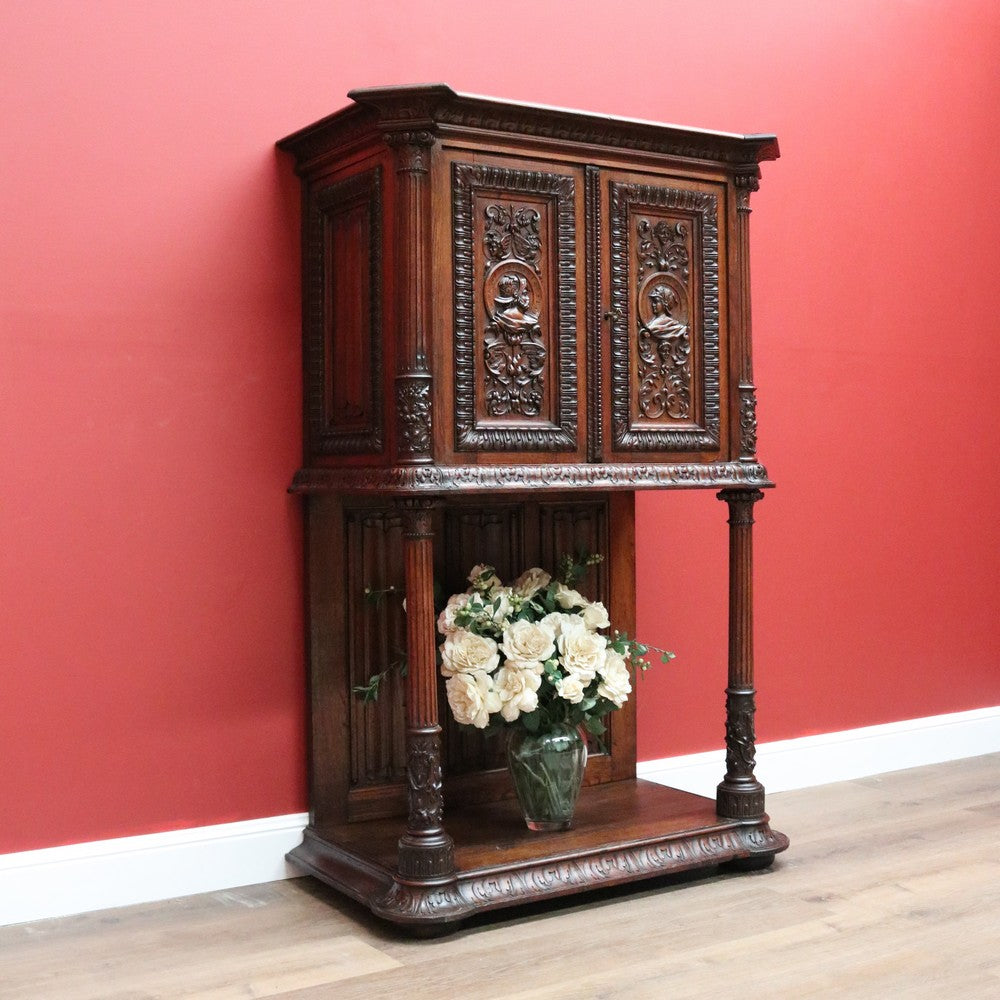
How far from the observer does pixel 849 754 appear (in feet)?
13.6

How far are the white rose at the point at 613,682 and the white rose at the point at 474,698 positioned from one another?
0.27 meters

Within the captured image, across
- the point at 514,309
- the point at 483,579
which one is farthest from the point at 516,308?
the point at 483,579

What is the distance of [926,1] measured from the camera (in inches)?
169

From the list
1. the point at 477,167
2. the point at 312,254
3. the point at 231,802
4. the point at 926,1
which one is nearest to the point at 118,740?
the point at 231,802

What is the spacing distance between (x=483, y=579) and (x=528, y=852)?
0.65 metres

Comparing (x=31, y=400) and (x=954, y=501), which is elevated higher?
(x=31, y=400)

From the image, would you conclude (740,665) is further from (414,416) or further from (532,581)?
(414,416)

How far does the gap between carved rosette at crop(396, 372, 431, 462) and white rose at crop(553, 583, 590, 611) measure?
2.04 feet

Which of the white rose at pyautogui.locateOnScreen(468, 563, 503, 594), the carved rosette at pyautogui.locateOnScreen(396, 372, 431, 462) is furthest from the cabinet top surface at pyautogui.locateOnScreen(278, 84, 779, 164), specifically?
the white rose at pyautogui.locateOnScreen(468, 563, 503, 594)

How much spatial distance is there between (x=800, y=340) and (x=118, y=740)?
231 centimetres

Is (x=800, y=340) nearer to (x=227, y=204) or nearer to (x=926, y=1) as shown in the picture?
(x=926, y=1)

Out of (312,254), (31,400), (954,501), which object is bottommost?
(954,501)

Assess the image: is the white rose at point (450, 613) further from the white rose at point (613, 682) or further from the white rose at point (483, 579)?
the white rose at point (613, 682)

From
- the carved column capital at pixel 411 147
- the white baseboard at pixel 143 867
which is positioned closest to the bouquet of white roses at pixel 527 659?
the white baseboard at pixel 143 867
